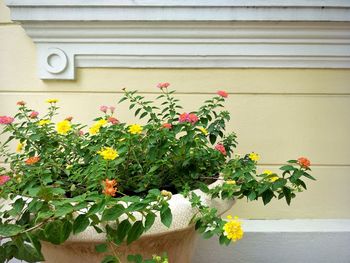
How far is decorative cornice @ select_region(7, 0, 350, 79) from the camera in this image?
1.76 metres

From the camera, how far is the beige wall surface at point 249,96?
188 cm

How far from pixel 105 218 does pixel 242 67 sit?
1192mm

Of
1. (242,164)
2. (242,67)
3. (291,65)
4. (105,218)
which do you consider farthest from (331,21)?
(105,218)

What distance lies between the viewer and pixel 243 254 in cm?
196

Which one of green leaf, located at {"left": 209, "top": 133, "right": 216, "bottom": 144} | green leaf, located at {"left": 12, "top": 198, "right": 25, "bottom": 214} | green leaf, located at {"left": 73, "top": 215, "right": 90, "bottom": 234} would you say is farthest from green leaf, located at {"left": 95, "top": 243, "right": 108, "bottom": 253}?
green leaf, located at {"left": 209, "top": 133, "right": 216, "bottom": 144}

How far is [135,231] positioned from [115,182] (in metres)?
0.15

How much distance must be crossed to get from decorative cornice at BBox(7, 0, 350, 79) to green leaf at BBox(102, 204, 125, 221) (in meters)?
1.05

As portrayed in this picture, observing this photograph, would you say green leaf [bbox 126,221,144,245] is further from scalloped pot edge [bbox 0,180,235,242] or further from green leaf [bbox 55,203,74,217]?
green leaf [bbox 55,203,74,217]

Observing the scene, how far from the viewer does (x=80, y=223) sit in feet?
3.08

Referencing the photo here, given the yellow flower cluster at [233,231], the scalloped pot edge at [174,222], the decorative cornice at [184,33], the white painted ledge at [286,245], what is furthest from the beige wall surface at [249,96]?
the yellow flower cluster at [233,231]

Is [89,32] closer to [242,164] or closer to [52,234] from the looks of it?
[242,164]

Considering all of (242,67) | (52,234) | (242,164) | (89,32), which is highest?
(89,32)

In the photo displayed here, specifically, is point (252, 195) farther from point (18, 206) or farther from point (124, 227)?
point (18, 206)

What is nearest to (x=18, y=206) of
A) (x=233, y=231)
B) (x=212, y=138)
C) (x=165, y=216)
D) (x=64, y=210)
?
(x=64, y=210)
